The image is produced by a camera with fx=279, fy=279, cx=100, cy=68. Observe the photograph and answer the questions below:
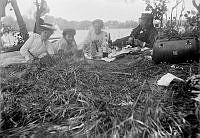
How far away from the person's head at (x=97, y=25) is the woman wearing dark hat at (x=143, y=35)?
0.84 m

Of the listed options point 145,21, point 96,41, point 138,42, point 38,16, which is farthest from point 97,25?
point 38,16

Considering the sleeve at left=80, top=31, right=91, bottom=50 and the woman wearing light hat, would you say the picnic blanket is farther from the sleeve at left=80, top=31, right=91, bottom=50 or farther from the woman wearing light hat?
the sleeve at left=80, top=31, right=91, bottom=50

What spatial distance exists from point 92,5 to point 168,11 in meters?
4.05

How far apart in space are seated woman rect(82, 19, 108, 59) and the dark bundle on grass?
2043 millimetres

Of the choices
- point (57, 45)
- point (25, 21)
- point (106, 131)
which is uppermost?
point (25, 21)

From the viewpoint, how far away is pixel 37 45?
553cm

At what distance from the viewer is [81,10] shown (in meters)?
5.41

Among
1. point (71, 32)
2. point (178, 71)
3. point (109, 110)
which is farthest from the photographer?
point (71, 32)

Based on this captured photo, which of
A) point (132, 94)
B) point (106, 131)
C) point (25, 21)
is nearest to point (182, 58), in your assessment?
point (132, 94)

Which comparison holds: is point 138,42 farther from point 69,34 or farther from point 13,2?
point 13,2

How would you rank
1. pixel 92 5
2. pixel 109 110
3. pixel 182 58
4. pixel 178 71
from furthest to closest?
1. pixel 92 5
2. pixel 182 58
3. pixel 178 71
4. pixel 109 110

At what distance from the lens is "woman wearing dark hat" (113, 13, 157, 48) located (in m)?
6.63

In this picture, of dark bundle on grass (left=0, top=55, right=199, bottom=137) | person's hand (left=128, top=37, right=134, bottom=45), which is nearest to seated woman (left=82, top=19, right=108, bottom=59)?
person's hand (left=128, top=37, right=134, bottom=45)

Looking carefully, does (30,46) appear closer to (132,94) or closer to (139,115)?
(132,94)
